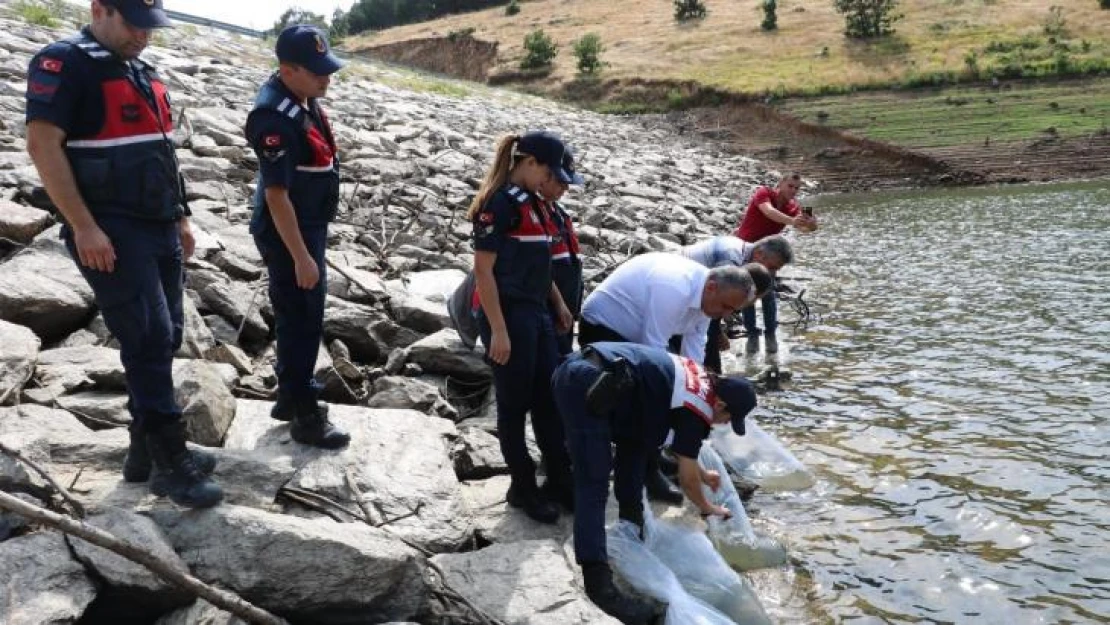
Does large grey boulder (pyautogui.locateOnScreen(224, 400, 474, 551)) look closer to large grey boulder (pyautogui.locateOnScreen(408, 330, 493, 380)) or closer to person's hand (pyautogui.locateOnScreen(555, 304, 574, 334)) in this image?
person's hand (pyautogui.locateOnScreen(555, 304, 574, 334))

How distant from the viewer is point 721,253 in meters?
7.55

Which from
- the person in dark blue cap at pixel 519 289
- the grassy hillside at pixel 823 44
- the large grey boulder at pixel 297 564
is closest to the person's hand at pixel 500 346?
the person in dark blue cap at pixel 519 289

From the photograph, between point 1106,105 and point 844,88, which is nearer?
point 1106,105

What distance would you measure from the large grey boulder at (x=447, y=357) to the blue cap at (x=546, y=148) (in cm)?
223

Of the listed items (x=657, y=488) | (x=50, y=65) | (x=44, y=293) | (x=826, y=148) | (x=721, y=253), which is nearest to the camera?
(x=50, y=65)

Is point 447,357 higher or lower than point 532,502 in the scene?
higher

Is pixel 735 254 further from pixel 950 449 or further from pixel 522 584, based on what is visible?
pixel 522 584

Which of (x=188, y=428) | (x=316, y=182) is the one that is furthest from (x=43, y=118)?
(x=188, y=428)

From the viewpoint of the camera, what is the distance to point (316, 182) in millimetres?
4742

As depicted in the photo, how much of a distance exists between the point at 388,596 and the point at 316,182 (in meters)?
2.15

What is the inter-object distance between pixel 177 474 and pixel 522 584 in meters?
1.63

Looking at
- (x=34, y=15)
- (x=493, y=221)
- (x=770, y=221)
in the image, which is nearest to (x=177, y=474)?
(x=493, y=221)

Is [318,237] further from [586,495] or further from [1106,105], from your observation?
[1106,105]

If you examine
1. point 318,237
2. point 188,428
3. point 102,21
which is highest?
point 102,21
